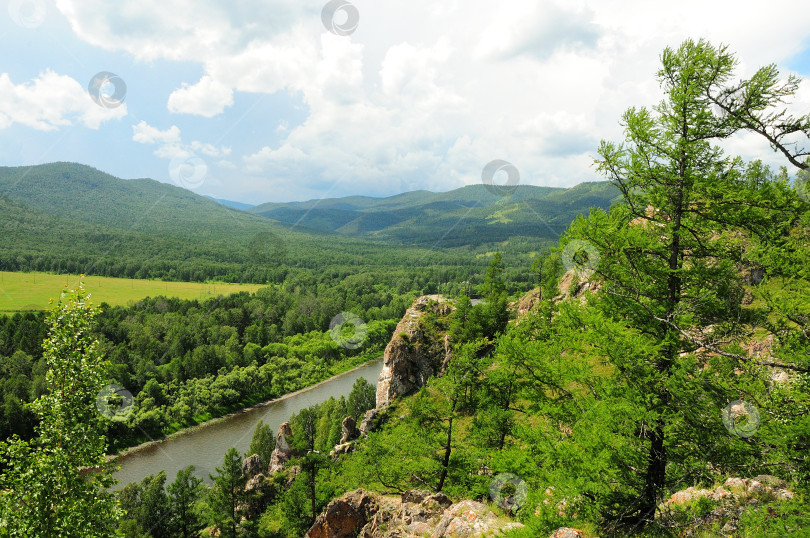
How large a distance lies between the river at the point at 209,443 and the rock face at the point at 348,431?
1638cm

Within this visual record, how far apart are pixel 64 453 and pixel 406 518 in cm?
1139

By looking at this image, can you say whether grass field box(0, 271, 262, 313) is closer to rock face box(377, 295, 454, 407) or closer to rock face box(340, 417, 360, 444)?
rock face box(340, 417, 360, 444)

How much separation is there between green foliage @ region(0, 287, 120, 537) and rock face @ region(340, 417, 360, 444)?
121 ft

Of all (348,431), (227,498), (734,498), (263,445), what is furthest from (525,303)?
(734,498)

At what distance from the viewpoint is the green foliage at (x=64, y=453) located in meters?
7.71

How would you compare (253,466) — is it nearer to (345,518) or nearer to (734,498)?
(345,518)

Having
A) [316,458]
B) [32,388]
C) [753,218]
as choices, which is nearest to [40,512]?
[753,218]

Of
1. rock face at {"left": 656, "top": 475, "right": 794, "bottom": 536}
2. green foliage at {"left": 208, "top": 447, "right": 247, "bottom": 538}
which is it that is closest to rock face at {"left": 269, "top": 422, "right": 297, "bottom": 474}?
green foliage at {"left": 208, "top": 447, "right": 247, "bottom": 538}

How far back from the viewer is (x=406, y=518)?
49.1 ft

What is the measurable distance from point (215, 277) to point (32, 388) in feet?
427

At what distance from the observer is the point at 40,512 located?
779 cm

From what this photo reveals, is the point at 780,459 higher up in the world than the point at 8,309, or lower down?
higher up

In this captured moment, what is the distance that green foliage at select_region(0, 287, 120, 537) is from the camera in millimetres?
7715

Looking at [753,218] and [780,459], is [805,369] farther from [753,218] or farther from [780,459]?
[753,218]
